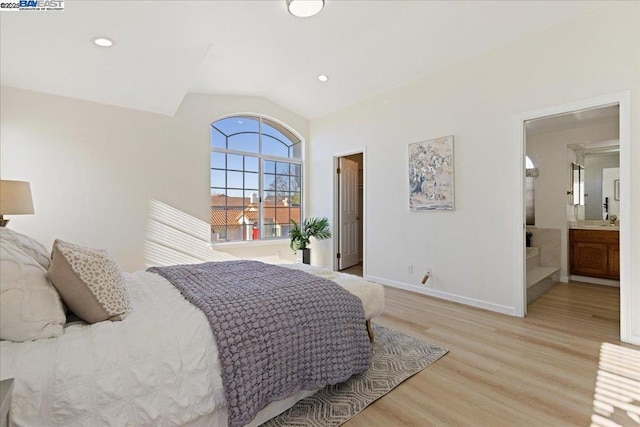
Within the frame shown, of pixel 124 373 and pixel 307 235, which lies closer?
pixel 124 373

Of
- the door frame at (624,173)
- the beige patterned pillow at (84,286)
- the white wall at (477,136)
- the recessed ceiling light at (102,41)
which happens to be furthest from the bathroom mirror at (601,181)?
the recessed ceiling light at (102,41)

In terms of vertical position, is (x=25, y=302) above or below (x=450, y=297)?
above

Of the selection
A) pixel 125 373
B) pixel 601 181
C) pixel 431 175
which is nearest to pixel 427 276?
pixel 431 175

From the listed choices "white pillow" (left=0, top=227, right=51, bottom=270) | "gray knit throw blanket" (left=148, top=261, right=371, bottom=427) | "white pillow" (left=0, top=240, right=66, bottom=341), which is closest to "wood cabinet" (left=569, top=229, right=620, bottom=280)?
"gray knit throw blanket" (left=148, top=261, right=371, bottom=427)

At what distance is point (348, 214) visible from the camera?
18.9ft

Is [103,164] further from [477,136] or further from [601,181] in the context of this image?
[601,181]

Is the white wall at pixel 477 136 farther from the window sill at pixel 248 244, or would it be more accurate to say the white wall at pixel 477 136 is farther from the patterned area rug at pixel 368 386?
the window sill at pixel 248 244

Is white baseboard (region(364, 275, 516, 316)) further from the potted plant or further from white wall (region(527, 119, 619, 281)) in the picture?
white wall (region(527, 119, 619, 281))

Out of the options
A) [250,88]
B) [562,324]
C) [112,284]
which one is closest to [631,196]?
[562,324]

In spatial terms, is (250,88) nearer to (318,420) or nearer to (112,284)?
(112,284)

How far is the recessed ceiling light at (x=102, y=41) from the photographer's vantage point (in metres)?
2.73

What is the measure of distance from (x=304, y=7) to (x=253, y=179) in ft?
9.72

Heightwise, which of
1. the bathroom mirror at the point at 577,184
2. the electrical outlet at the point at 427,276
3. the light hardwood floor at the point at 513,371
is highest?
the bathroom mirror at the point at 577,184

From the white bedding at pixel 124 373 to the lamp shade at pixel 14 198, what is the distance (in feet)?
5.41
